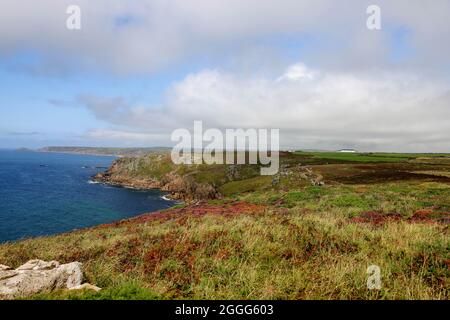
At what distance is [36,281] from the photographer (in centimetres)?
677

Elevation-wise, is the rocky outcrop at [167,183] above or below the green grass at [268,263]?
below

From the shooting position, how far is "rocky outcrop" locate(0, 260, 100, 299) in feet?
20.8

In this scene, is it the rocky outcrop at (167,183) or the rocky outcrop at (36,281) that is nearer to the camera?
the rocky outcrop at (36,281)

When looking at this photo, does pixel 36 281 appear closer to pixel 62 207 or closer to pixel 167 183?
pixel 62 207

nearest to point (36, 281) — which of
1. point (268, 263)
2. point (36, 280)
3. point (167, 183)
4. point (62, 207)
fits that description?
point (36, 280)

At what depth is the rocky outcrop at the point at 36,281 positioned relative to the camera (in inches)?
250

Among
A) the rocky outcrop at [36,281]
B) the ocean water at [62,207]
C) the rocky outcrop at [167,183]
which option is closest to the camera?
the rocky outcrop at [36,281]

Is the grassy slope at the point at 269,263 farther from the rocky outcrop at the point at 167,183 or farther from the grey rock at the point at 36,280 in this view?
the rocky outcrop at the point at 167,183

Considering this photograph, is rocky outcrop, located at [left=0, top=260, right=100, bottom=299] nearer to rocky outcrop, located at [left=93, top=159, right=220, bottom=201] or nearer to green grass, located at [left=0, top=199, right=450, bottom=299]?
green grass, located at [left=0, top=199, right=450, bottom=299]

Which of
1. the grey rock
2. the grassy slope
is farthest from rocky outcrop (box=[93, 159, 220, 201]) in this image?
the grey rock

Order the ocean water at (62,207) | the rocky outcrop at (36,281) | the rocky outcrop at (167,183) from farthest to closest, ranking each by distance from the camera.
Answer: the rocky outcrop at (167,183)
the ocean water at (62,207)
the rocky outcrop at (36,281)

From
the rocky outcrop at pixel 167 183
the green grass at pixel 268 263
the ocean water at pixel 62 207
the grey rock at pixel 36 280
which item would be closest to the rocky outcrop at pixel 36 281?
the grey rock at pixel 36 280
